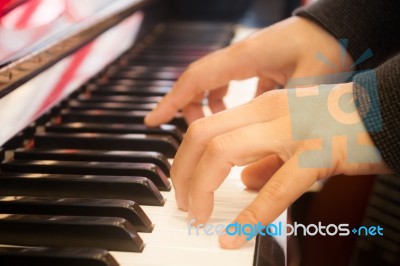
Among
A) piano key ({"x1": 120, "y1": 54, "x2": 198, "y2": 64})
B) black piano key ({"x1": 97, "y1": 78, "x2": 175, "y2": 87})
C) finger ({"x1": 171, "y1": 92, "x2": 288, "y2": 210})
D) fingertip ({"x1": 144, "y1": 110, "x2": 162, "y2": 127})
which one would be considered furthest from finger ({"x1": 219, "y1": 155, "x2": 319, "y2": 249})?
piano key ({"x1": 120, "y1": 54, "x2": 198, "y2": 64})

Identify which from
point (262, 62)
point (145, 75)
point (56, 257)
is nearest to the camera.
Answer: point (56, 257)

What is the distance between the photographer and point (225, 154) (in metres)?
0.79

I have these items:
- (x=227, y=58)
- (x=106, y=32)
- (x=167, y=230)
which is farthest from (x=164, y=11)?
(x=167, y=230)

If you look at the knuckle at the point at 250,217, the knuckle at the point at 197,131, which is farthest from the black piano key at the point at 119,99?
the knuckle at the point at 250,217

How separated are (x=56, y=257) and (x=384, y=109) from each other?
0.52 metres

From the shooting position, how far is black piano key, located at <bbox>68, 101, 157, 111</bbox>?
1.27 metres

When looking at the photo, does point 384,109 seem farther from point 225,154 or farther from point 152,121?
point 152,121

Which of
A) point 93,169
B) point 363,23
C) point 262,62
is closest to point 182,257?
point 93,169

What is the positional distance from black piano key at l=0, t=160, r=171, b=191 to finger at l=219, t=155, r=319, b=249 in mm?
225

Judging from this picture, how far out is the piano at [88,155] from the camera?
0.76 meters

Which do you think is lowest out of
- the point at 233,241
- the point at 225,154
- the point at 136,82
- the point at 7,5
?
the point at 233,241

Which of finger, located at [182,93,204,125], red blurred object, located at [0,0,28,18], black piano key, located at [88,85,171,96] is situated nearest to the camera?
red blurred object, located at [0,0,28,18]

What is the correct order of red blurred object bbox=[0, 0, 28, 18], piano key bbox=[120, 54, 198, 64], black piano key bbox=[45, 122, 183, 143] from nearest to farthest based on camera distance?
red blurred object bbox=[0, 0, 28, 18], black piano key bbox=[45, 122, 183, 143], piano key bbox=[120, 54, 198, 64]

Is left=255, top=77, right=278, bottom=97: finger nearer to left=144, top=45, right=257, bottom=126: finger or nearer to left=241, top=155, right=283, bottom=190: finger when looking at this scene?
left=144, top=45, right=257, bottom=126: finger
